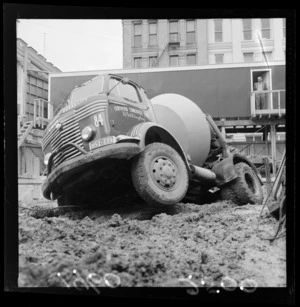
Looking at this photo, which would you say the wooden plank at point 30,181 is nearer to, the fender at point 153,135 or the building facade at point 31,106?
the building facade at point 31,106

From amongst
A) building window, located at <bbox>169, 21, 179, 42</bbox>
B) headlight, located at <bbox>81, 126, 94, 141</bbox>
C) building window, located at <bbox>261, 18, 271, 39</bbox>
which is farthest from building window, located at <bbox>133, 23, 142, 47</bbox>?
building window, located at <bbox>261, 18, 271, 39</bbox>

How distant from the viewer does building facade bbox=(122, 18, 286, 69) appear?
16.7 feet

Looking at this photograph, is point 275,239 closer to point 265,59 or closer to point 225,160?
point 225,160

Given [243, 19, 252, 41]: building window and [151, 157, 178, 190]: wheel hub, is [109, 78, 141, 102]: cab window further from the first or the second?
[243, 19, 252, 41]: building window

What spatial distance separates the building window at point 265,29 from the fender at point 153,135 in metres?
A: 1.33

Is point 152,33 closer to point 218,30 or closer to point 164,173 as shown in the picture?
point 218,30

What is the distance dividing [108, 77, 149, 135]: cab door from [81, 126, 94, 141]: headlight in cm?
20

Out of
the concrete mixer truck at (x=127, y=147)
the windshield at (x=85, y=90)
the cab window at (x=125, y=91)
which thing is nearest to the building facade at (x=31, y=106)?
the concrete mixer truck at (x=127, y=147)

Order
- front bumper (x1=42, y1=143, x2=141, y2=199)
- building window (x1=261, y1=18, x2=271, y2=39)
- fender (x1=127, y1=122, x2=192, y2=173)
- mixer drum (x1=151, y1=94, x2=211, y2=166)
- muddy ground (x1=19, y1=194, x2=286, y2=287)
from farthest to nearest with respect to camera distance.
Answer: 1. mixer drum (x1=151, y1=94, x2=211, y2=166)
2. fender (x1=127, y1=122, x2=192, y2=173)
3. front bumper (x1=42, y1=143, x2=141, y2=199)
4. building window (x1=261, y1=18, x2=271, y2=39)
5. muddy ground (x1=19, y1=194, x2=286, y2=287)

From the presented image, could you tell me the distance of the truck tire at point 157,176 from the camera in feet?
17.2

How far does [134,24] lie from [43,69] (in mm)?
1019

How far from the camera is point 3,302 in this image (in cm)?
523

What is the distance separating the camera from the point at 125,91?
537cm

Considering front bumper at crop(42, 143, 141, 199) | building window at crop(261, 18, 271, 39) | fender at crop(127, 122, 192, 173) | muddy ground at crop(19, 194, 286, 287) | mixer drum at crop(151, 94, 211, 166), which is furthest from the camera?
mixer drum at crop(151, 94, 211, 166)
